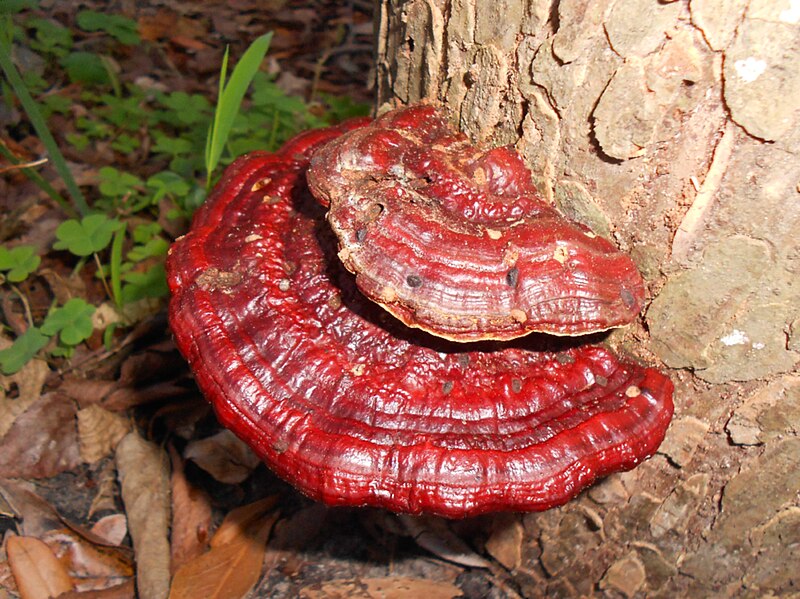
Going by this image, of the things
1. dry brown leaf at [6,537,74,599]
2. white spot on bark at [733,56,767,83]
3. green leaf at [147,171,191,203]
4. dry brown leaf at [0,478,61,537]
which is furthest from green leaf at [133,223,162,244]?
white spot on bark at [733,56,767,83]

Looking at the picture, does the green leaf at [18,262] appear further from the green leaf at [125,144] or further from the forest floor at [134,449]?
the green leaf at [125,144]

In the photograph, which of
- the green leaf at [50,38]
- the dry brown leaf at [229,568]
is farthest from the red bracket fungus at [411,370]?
the green leaf at [50,38]

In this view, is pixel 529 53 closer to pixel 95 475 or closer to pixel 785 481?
pixel 785 481

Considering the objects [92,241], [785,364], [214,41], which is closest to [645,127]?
[785,364]

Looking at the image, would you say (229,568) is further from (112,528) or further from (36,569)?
(36,569)

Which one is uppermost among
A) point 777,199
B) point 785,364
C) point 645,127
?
point 645,127
